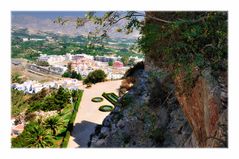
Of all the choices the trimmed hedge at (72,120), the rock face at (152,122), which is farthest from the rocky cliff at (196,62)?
the trimmed hedge at (72,120)

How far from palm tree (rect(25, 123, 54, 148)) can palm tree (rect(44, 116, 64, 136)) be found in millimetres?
164

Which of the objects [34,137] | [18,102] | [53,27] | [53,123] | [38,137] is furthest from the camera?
[53,123]

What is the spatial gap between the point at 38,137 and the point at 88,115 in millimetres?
3169

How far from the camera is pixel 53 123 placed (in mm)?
7035

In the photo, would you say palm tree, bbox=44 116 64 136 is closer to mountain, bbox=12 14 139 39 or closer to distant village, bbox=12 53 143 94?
distant village, bbox=12 53 143 94

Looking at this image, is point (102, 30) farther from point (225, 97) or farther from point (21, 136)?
point (21, 136)

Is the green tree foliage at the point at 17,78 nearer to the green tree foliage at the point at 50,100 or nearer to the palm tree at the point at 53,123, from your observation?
the green tree foliage at the point at 50,100

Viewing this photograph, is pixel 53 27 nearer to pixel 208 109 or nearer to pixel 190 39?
pixel 190 39

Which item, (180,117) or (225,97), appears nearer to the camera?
(225,97)

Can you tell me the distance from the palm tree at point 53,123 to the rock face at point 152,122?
822 millimetres

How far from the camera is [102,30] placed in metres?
4.34

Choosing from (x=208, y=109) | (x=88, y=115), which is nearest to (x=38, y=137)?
(x=88, y=115)
